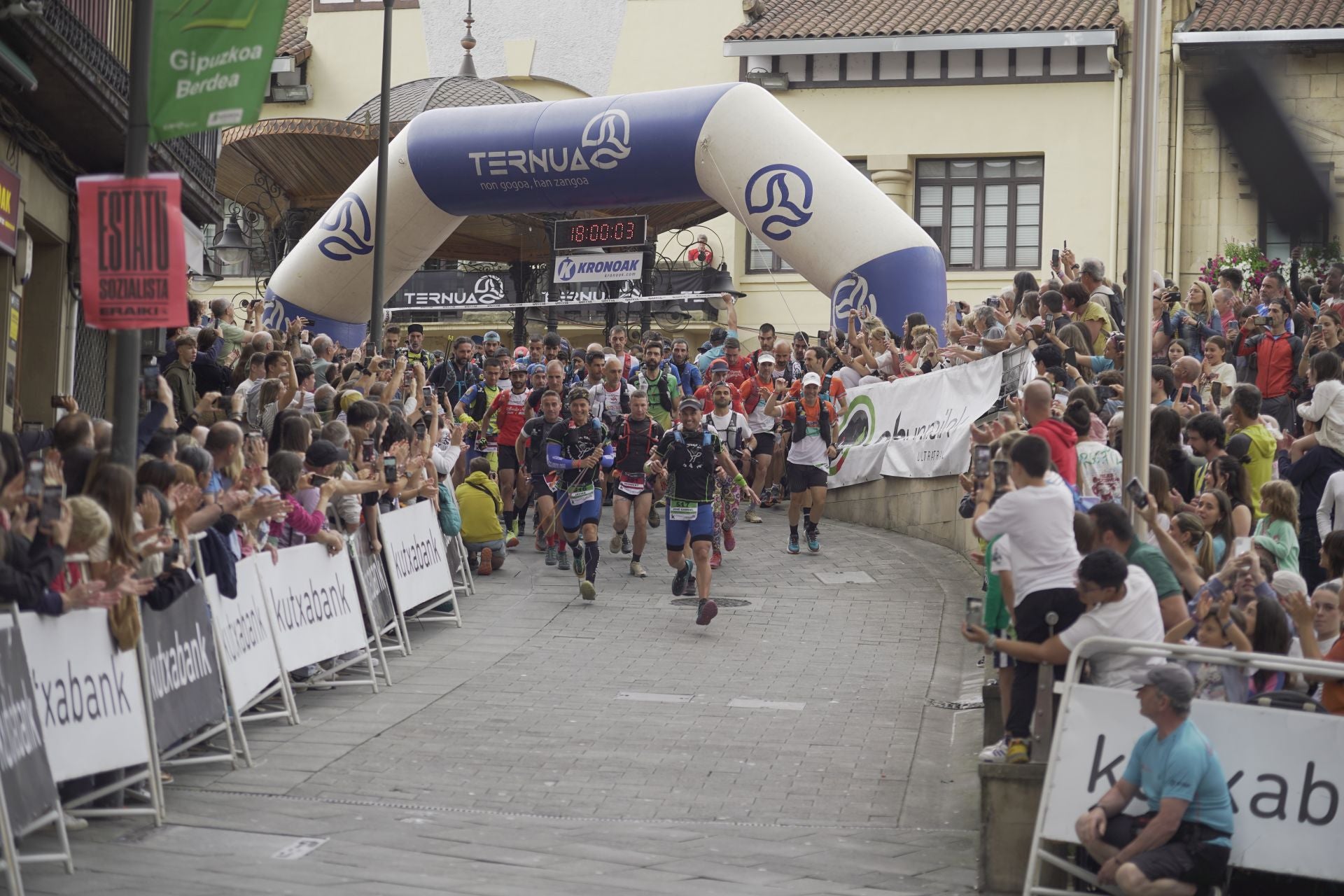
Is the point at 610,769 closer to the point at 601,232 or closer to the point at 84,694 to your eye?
the point at 84,694

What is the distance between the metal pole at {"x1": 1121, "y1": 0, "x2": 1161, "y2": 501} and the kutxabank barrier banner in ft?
26.1

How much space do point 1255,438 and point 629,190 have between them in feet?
A: 32.1

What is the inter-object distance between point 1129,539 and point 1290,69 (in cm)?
435

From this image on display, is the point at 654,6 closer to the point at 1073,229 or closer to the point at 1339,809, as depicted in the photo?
the point at 1073,229

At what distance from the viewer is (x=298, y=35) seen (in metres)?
39.9

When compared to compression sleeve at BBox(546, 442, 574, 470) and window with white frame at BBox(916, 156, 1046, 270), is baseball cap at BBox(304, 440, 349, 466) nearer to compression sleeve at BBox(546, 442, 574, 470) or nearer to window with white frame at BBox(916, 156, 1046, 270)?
compression sleeve at BBox(546, 442, 574, 470)

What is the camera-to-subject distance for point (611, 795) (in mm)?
9102

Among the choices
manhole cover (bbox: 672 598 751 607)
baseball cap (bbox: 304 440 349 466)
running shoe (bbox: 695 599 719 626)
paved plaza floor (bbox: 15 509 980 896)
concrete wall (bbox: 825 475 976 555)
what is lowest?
paved plaza floor (bbox: 15 509 980 896)

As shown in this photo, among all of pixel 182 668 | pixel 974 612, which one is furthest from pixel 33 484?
pixel 974 612

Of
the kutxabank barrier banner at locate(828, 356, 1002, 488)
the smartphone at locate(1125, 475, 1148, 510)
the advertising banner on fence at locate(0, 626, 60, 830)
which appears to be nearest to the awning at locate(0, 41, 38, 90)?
the advertising banner on fence at locate(0, 626, 60, 830)

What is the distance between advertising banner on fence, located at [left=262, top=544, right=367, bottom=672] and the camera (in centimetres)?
1030

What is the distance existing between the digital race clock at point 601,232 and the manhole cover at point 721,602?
8296mm

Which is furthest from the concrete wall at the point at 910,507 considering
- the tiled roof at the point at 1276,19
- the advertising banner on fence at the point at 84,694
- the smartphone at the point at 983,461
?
the advertising banner on fence at the point at 84,694

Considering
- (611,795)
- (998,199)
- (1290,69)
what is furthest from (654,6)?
(1290,69)
